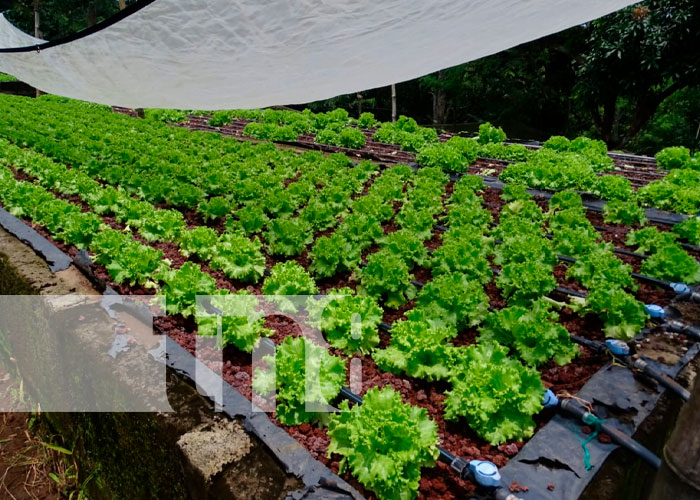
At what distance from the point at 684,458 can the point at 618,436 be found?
1648mm

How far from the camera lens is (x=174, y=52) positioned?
1826mm

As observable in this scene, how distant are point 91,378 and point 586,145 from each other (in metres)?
8.93

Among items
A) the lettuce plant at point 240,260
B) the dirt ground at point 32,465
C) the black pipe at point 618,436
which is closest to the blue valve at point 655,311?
the black pipe at point 618,436

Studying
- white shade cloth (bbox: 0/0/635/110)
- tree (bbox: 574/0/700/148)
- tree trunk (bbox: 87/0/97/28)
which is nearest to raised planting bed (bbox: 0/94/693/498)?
white shade cloth (bbox: 0/0/635/110)

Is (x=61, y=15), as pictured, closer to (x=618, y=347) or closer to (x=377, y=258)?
(x=377, y=258)

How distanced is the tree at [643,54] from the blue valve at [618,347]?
40.3 ft

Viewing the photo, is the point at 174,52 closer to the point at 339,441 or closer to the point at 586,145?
the point at 339,441

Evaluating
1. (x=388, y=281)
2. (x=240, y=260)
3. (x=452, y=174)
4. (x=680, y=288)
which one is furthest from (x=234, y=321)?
(x=452, y=174)

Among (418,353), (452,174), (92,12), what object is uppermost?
(92,12)

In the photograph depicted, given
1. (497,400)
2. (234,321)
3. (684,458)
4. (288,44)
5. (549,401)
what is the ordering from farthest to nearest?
(234,321)
(549,401)
(497,400)
(288,44)
(684,458)

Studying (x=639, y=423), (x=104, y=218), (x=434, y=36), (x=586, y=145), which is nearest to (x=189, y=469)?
(x=434, y=36)

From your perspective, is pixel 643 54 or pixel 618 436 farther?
pixel 643 54

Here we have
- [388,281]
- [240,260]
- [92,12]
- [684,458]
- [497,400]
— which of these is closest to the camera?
[684,458]

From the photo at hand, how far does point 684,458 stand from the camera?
1.09 metres
